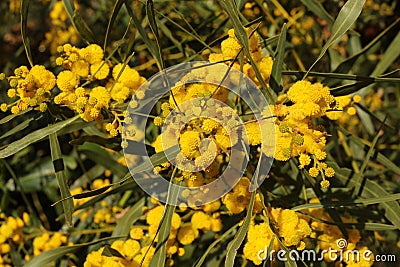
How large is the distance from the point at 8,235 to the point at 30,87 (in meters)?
0.51

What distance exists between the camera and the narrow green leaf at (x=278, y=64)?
111 cm

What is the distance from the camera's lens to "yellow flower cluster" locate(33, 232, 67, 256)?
1.44 m

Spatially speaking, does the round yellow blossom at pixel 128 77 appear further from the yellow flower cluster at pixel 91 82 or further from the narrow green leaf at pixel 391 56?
the narrow green leaf at pixel 391 56

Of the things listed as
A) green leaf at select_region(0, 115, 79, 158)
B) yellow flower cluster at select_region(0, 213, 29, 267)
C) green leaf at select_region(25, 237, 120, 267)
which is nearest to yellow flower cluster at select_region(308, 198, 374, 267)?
green leaf at select_region(25, 237, 120, 267)

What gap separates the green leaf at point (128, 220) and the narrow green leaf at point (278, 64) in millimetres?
484

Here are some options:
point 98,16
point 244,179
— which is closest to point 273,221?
point 244,179

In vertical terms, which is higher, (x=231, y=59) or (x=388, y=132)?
(x=231, y=59)

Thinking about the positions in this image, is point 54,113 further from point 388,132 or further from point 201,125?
point 388,132

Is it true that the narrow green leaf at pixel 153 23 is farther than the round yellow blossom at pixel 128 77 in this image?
No

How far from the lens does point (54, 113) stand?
114 cm

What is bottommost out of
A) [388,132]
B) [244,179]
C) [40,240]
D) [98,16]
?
[388,132]

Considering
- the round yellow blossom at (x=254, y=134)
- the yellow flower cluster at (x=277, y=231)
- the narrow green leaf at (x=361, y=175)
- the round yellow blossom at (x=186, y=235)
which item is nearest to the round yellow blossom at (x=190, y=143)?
the round yellow blossom at (x=254, y=134)

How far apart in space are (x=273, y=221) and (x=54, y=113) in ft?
1.67

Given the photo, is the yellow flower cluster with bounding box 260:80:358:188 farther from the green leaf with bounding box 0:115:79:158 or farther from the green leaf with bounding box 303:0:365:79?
the green leaf with bounding box 0:115:79:158
